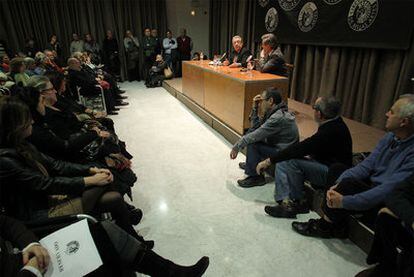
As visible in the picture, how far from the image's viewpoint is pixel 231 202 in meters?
2.34

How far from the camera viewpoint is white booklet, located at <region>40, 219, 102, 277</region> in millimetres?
1062

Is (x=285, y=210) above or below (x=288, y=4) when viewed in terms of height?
below

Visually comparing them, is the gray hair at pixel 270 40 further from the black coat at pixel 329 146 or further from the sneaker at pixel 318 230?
the sneaker at pixel 318 230

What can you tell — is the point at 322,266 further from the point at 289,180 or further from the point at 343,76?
the point at 343,76

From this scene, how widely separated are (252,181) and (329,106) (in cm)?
98

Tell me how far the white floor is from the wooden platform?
10 centimetres

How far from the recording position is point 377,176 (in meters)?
1.70

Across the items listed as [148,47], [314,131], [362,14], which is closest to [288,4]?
[362,14]

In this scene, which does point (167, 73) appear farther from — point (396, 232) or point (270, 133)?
point (396, 232)

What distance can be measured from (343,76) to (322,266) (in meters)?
3.28

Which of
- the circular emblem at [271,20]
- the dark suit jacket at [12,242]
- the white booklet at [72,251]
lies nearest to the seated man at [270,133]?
the white booklet at [72,251]

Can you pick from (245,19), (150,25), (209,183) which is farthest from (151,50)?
(209,183)

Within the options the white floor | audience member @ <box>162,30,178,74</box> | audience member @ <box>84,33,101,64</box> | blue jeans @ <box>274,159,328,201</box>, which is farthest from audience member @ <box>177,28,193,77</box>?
blue jeans @ <box>274,159,328,201</box>

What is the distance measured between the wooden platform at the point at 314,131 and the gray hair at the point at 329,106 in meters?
0.58
